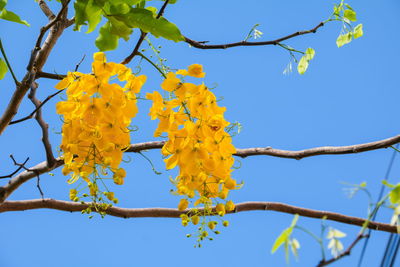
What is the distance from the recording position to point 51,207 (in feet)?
4.12

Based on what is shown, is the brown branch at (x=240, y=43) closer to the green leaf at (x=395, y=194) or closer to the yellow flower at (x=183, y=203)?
the yellow flower at (x=183, y=203)

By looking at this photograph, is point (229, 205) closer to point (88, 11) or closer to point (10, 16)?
point (88, 11)

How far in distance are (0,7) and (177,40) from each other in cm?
40

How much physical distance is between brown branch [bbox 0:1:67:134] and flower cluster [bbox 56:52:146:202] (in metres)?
0.10

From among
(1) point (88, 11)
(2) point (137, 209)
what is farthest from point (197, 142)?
(2) point (137, 209)

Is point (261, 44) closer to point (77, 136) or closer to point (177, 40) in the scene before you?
point (177, 40)

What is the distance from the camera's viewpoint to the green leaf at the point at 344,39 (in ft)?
4.94

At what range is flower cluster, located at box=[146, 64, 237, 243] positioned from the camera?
902 mm

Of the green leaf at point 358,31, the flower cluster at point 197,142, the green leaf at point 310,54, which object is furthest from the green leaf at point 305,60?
the flower cluster at point 197,142

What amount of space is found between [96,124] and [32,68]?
7.9 inches

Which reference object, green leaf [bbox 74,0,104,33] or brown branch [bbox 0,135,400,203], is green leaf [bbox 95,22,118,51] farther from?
brown branch [bbox 0,135,400,203]

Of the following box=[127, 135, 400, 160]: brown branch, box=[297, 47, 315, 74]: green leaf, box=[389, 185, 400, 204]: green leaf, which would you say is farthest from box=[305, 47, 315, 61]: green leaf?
box=[389, 185, 400, 204]: green leaf

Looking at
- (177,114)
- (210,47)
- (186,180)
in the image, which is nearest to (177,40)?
(177,114)

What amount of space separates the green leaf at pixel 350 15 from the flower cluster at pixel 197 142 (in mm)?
711
